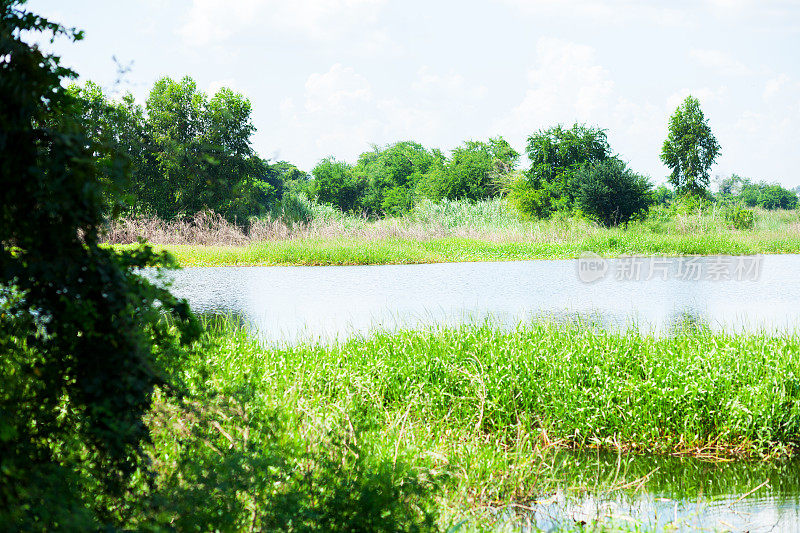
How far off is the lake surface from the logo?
36 millimetres

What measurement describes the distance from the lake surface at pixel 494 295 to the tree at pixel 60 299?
4.50 metres

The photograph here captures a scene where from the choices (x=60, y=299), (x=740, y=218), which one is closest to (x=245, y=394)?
(x=60, y=299)

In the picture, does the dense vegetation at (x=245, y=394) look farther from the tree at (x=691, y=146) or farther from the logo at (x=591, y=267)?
the tree at (x=691, y=146)

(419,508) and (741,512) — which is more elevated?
(419,508)

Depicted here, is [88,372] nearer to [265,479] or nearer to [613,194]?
[265,479]

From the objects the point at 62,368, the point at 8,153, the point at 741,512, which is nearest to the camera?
the point at 8,153

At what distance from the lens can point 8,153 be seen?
2.22m

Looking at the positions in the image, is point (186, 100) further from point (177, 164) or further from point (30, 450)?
point (30, 450)

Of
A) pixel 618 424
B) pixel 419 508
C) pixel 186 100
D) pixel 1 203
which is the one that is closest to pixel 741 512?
pixel 618 424

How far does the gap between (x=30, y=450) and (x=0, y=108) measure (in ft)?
4.25

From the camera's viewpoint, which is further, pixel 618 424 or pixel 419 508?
pixel 618 424

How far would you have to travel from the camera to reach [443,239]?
2266 cm

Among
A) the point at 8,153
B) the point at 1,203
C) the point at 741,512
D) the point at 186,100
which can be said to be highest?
the point at 186,100

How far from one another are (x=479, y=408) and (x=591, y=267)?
13.2 m
